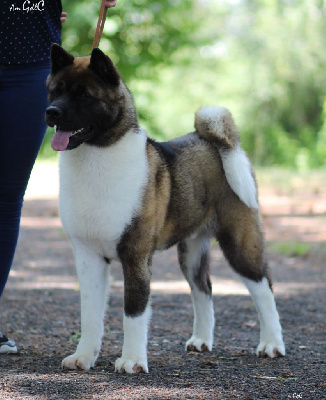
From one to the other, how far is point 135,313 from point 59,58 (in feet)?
4.38

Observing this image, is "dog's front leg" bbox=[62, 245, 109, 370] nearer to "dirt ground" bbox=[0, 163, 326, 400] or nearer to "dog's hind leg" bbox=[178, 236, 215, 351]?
"dirt ground" bbox=[0, 163, 326, 400]

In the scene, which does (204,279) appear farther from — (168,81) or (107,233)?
(168,81)

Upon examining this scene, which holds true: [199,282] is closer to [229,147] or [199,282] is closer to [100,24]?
[229,147]

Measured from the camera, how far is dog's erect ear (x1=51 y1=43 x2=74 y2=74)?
12.3ft

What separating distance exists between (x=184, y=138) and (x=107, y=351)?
134 cm

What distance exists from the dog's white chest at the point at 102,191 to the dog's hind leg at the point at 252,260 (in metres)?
0.84

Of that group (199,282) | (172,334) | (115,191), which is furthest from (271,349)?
(115,191)

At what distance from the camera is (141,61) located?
18062 millimetres

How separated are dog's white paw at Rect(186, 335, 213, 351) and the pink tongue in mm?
1564

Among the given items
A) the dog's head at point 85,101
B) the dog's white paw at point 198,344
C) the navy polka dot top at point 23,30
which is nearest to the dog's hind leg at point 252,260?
the dog's white paw at point 198,344

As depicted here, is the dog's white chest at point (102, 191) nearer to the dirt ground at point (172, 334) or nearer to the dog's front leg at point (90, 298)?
the dog's front leg at point (90, 298)

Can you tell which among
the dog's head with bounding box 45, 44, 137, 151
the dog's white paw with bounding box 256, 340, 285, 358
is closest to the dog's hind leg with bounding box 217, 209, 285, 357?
the dog's white paw with bounding box 256, 340, 285, 358

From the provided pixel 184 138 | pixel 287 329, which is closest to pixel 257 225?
pixel 184 138

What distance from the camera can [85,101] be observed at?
3.64 meters
